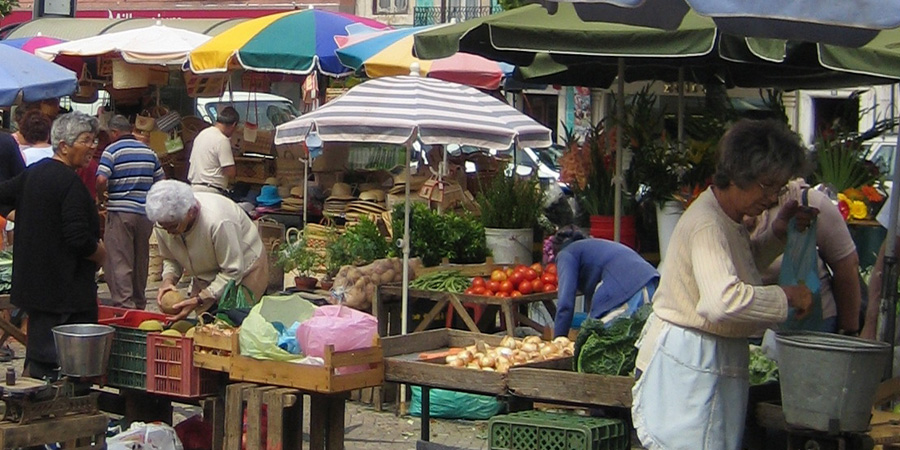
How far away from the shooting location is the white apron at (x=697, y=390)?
4.08 meters

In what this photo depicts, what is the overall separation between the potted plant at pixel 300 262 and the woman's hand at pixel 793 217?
601 centimetres

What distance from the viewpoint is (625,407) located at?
4785 millimetres

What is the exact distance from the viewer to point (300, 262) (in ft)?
34.2

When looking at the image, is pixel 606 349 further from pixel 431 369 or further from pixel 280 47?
pixel 280 47

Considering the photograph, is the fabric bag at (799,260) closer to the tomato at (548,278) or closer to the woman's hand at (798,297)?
the woman's hand at (798,297)

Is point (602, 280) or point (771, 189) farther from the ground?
point (771, 189)

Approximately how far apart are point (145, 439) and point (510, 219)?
12.0ft

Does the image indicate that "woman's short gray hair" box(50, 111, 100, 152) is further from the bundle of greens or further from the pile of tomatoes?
the pile of tomatoes

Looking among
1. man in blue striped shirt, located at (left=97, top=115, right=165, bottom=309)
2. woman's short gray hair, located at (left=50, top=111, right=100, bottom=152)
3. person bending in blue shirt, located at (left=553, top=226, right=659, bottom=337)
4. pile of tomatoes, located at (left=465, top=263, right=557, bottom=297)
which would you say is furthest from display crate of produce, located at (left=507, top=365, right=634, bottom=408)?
man in blue striped shirt, located at (left=97, top=115, right=165, bottom=309)

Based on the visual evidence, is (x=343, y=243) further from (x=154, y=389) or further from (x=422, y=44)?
(x=154, y=389)

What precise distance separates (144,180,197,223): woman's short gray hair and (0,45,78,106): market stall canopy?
4.48m

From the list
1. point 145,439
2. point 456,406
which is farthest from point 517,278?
point 145,439

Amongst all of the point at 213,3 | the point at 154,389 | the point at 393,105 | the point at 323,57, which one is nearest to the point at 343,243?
the point at 393,105

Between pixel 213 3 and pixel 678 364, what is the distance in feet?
93.9
